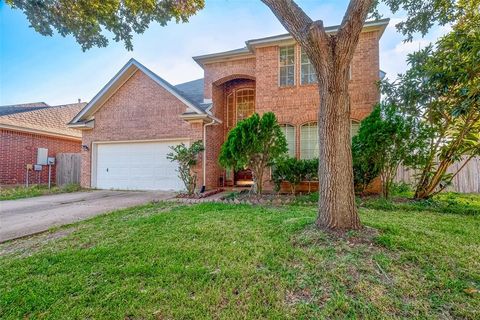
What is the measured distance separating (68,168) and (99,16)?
975 cm

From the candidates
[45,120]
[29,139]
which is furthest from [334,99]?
[45,120]

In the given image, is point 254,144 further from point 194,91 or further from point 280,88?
point 194,91

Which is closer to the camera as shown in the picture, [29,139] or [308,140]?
[308,140]

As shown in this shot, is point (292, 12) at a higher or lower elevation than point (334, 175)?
higher

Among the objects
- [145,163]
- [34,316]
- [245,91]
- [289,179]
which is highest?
[245,91]

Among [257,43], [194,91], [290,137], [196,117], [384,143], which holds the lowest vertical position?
[384,143]

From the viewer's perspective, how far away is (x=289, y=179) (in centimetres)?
863

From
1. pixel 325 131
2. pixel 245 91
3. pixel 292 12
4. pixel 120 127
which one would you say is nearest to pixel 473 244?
pixel 325 131

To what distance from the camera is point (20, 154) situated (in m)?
12.1

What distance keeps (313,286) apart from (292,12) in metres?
3.90

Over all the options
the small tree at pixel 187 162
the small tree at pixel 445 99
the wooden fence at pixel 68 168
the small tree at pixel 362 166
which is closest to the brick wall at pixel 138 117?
the small tree at pixel 187 162

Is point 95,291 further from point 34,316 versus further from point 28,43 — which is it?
point 28,43

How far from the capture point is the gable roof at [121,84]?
9.94 meters

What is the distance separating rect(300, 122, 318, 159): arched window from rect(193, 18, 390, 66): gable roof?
3.42 meters
